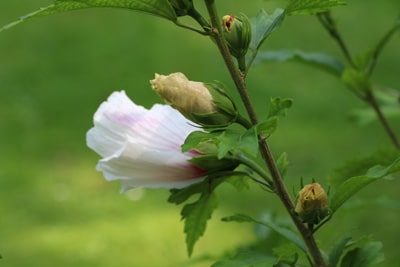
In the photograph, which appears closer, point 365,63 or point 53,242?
point 365,63

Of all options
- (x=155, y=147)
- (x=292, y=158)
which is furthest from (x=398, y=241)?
(x=155, y=147)

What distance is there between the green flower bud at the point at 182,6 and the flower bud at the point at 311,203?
22cm

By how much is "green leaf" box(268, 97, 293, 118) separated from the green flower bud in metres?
0.13

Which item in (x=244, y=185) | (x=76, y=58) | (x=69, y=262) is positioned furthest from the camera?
(x=76, y=58)

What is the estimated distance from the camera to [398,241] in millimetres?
3139

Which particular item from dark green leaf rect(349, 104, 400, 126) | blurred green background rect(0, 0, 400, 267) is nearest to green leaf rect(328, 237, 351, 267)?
dark green leaf rect(349, 104, 400, 126)

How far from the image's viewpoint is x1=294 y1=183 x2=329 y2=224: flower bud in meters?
0.95

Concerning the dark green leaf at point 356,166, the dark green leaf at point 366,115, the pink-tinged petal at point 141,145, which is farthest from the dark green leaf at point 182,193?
the dark green leaf at point 366,115

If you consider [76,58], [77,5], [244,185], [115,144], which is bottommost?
[244,185]

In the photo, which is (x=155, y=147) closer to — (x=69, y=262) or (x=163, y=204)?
(x=69, y=262)

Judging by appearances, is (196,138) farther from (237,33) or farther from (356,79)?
(356,79)

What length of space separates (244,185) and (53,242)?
7.50 ft

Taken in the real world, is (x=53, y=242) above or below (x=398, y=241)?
above

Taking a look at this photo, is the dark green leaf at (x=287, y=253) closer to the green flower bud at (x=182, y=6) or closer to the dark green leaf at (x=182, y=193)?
the dark green leaf at (x=182, y=193)
